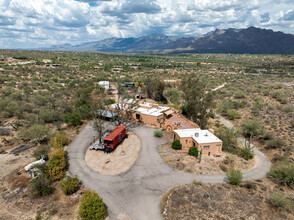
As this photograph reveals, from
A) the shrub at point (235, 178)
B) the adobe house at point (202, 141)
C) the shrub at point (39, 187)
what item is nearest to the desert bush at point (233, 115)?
the adobe house at point (202, 141)

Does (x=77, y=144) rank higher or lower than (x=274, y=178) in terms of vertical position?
higher

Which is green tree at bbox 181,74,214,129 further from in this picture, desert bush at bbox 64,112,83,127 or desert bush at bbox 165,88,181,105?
desert bush at bbox 64,112,83,127

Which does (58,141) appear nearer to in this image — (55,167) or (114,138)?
(55,167)

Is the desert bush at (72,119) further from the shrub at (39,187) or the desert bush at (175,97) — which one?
the desert bush at (175,97)

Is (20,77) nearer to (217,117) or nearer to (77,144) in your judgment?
(77,144)

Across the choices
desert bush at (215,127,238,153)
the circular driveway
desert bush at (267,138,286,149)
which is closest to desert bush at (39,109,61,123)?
the circular driveway

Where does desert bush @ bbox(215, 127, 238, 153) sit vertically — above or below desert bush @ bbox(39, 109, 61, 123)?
below

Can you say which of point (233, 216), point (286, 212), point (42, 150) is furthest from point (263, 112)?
point (42, 150)
